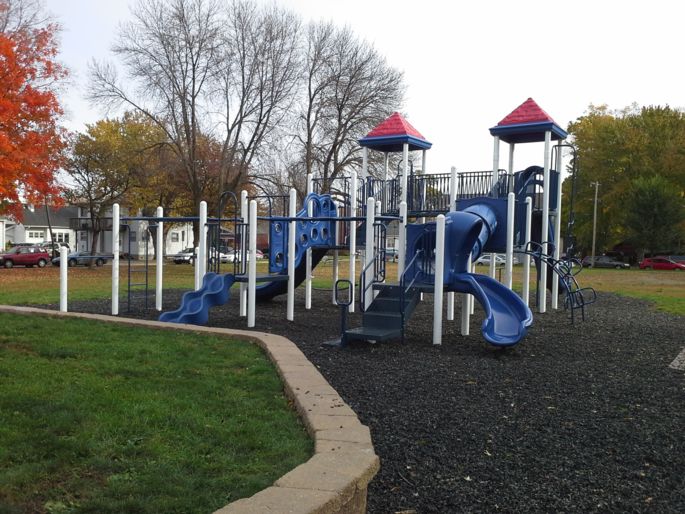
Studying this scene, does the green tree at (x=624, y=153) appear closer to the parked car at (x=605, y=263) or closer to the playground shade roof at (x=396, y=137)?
the parked car at (x=605, y=263)

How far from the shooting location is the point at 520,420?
5625 mm

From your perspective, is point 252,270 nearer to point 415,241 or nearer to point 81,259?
point 415,241

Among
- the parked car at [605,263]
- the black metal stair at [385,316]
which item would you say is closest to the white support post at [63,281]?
the black metal stair at [385,316]

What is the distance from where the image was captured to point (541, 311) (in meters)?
15.9

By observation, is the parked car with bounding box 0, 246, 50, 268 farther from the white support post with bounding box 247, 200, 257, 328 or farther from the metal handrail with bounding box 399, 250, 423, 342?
the metal handrail with bounding box 399, 250, 423, 342

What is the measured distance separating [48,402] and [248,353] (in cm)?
302

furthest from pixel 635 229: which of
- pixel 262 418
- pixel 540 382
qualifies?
pixel 262 418

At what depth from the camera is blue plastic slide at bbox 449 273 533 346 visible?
9617 mm

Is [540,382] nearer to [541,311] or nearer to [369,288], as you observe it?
[369,288]

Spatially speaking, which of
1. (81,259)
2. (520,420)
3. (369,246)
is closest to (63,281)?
(369,246)

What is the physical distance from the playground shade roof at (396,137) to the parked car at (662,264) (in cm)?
4147

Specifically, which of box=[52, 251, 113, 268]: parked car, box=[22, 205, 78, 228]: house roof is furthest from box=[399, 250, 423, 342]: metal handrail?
box=[22, 205, 78, 228]: house roof

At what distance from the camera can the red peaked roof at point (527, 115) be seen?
15.5 metres

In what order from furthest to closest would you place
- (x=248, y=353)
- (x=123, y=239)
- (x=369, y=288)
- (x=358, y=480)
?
(x=123, y=239) → (x=369, y=288) → (x=248, y=353) → (x=358, y=480)
